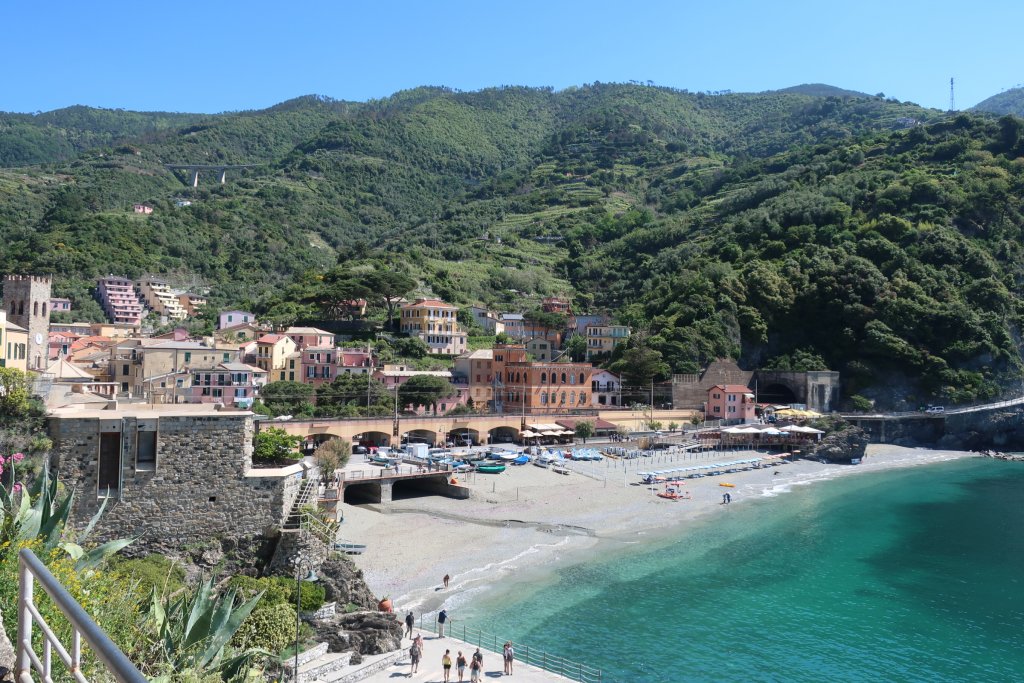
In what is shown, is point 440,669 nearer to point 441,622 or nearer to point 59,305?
point 441,622

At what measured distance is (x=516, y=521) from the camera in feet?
108

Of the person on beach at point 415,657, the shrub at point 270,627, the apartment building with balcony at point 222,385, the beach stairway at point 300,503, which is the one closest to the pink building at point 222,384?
the apartment building with balcony at point 222,385

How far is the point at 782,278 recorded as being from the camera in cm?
7862

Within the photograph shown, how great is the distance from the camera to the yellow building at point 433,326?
215ft

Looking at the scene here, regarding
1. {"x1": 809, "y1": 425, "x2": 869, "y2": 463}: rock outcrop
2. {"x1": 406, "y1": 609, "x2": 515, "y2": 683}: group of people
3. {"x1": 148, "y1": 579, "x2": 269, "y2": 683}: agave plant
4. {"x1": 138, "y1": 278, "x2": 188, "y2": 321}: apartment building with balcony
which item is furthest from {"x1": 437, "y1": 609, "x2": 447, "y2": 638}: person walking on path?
{"x1": 138, "y1": 278, "x2": 188, "y2": 321}: apartment building with balcony

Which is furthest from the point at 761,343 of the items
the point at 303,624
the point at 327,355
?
the point at 303,624

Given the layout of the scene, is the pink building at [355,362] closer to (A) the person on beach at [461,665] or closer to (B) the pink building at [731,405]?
(B) the pink building at [731,405]

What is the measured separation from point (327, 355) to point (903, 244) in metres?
61.2

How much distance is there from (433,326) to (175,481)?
5007cm

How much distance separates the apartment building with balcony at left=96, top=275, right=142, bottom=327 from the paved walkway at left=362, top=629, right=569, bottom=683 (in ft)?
217

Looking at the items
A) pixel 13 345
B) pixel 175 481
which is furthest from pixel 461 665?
pixel 13 345

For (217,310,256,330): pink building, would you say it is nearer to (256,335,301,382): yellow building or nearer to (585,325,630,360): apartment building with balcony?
(256,335,301,382): yellow building

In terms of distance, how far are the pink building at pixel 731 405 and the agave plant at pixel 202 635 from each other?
56.7 meters

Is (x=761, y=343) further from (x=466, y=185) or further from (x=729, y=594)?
(x=466, y=185)
